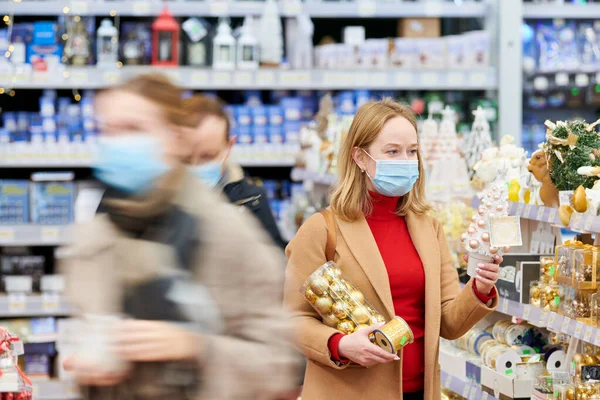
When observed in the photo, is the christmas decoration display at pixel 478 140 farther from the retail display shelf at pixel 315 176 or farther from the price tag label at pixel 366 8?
the price tag label at pixel 366 8

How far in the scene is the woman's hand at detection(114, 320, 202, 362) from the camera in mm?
1621

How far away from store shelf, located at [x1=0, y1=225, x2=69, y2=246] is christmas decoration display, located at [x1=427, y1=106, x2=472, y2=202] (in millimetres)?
2770

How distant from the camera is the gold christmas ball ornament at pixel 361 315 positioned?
110 inches

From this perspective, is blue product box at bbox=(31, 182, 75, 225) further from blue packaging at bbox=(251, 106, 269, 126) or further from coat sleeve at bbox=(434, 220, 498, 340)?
coat sleeve at bbox=(434, 220, 498, 340)

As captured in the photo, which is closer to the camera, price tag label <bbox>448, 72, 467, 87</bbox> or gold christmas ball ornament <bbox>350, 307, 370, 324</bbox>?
gold christmas ball ornament <bbox>350, 307, 370, 324</bbox>

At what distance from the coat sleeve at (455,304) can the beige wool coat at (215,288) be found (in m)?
1.18

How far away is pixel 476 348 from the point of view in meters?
3.92

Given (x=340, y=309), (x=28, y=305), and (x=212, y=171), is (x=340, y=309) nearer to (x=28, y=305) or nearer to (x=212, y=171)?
(x=212, y=171)

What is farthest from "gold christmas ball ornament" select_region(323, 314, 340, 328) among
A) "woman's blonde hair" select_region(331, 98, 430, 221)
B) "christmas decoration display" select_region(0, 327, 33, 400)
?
"christmas decoration display" select_region(0, 327, 33, 400)

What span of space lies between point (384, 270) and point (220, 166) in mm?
1154

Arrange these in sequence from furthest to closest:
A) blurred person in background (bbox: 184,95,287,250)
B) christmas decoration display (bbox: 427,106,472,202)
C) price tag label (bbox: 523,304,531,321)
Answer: christmas decoration display (bbox: 427,106,472,202) → blurred person in background (bbox: 184,95,287,250) → price tag label (bbox: 523,304,531,321)

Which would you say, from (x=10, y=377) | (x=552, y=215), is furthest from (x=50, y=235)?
(x=552, y=215)

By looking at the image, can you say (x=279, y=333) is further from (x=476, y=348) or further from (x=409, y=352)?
(x=476, y=348)

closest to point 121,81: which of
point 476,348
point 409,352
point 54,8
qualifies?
point 409,352
